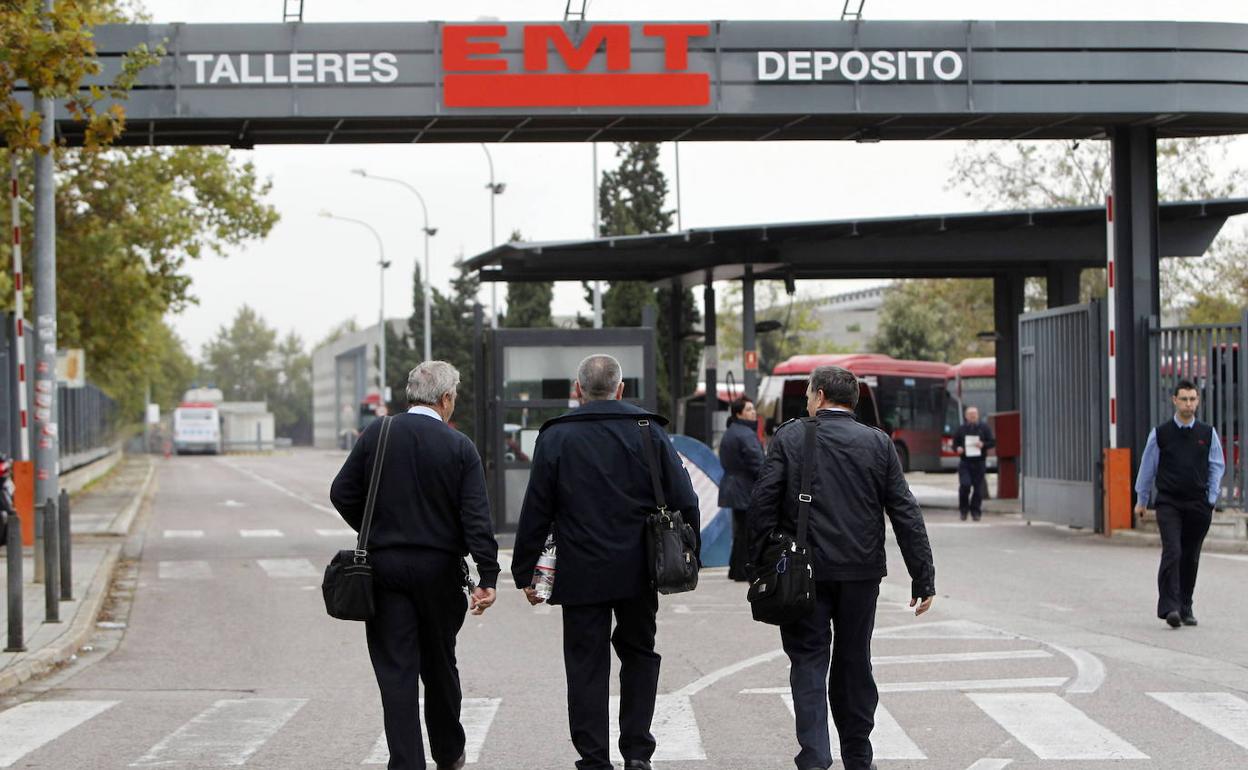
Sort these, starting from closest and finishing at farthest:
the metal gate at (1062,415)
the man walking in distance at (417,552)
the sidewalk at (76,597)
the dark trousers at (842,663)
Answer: the man walking in distance at (417,552), the dark trousers at (842,663), the sidewalk at (76,597), the metal gate at (1062,415)

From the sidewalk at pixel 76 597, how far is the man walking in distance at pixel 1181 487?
7.86m

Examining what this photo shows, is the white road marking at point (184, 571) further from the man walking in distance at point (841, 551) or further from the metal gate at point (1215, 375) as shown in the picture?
the man walking in distance at point (841, 551)

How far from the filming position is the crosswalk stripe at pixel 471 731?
26.0ft

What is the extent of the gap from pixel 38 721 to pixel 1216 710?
630cm

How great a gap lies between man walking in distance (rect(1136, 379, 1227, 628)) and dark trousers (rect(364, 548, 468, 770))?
700cm

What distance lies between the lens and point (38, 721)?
9.16 meters

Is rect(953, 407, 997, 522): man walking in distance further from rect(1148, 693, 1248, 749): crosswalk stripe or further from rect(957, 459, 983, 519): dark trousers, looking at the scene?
rect(1148, 693, 1248, 749): crosswalk stripe

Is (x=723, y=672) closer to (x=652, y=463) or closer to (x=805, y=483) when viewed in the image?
(x=805, y=483)

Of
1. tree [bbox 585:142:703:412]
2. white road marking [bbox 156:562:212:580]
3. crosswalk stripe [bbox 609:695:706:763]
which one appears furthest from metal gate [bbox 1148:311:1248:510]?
tree [bbox 585:142:703:412]

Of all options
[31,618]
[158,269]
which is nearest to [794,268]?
[158,269]

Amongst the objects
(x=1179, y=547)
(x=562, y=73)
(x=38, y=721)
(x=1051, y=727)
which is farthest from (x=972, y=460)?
(x=38, y=721)

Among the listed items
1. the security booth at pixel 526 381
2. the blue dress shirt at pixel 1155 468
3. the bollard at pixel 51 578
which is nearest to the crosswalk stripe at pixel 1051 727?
the blue dress shirt at pixel 1155 468

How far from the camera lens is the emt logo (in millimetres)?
19625

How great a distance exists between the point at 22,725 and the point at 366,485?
3360mm
